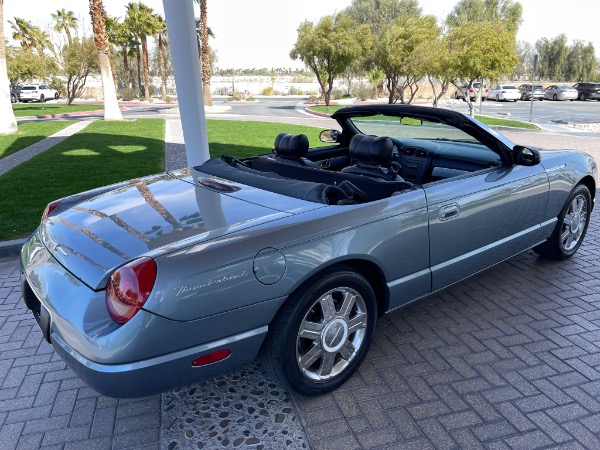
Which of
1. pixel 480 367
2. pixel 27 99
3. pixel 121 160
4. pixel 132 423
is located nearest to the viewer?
pixel 132 423

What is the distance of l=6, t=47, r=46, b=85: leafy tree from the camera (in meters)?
34.5

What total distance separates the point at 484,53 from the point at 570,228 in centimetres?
1509

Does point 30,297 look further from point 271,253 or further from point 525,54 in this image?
point 525,54

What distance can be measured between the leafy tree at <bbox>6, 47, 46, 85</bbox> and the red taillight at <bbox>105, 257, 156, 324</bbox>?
39512mm

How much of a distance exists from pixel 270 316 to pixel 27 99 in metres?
40.4

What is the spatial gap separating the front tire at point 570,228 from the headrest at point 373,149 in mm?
2083

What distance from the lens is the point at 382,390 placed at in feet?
8.98

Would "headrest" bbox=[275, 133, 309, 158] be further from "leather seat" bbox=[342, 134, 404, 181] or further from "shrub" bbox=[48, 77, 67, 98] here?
"shrub" bbox=[48, 77, 67, 98]

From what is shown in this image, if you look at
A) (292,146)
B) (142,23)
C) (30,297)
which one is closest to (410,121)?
(292,146)

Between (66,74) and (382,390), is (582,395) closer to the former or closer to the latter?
(382,390)

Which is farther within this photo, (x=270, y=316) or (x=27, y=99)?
(x=27, y=99)

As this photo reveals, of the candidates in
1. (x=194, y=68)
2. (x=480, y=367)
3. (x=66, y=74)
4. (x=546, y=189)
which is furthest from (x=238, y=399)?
(x=66, y=74)

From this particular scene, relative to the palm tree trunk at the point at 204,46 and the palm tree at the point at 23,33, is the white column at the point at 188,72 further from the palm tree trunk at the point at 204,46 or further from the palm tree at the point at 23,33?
the palm tree at the point at 23,33

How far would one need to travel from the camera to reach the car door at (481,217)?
3027mm
